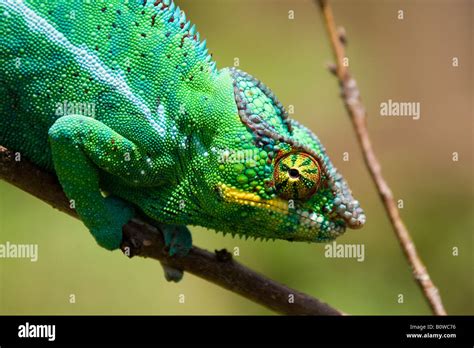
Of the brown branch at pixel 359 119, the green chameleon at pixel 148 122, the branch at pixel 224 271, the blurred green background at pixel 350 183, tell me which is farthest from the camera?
the blurred green background at pixel 350 183

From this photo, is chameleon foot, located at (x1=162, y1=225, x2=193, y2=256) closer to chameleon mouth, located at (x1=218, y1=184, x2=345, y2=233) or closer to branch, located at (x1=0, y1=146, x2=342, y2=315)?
branch, located at (x1=0, y1=146, x2=342, y2=315)

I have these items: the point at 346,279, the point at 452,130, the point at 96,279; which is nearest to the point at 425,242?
the point at 346,279

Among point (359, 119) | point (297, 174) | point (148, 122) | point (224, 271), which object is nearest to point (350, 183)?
point (224, 271)

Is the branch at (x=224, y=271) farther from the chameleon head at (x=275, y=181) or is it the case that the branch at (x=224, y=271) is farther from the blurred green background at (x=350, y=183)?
the blurred green background at (x=350, y=183)

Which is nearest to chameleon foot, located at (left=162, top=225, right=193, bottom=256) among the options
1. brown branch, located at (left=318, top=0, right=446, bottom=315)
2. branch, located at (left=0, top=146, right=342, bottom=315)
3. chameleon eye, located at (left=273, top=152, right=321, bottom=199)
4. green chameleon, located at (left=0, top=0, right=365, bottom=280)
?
branch, located at (left=0, top=146, right=342, bottom=315)

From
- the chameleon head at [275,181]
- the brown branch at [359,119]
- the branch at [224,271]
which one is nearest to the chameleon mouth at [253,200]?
the chameleon head at [275,181]

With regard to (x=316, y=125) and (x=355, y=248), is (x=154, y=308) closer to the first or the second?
(x=355, y=248)
